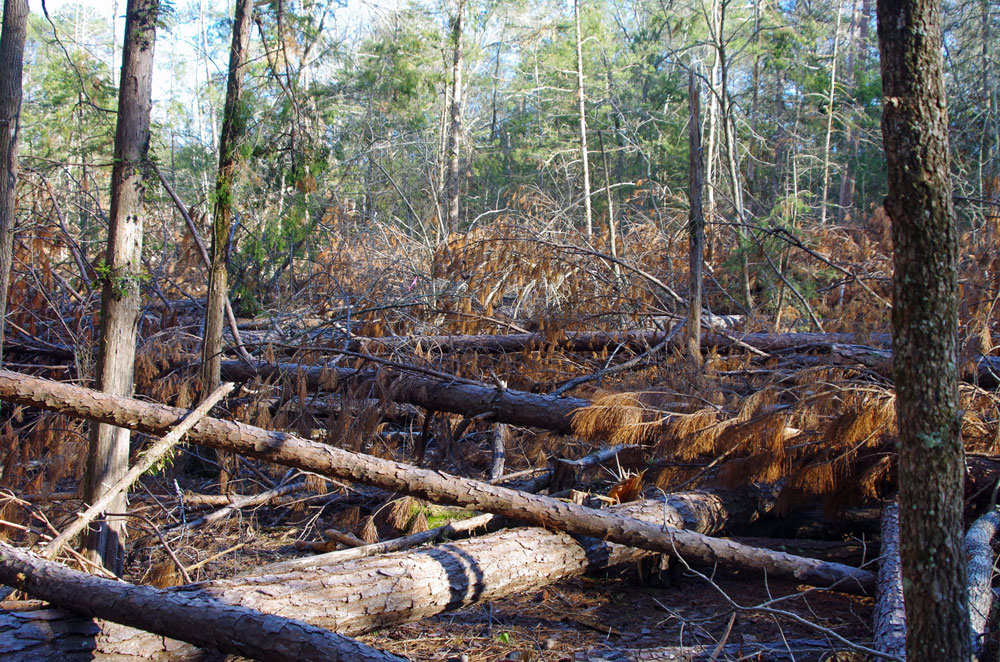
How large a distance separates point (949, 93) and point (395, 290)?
14847 millimetres

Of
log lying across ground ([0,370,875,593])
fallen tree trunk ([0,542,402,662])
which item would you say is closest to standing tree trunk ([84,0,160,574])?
log lying across ground ([0,370,875,593])

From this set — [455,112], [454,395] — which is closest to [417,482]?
[454,395]

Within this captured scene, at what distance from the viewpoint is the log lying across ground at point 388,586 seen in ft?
9.03

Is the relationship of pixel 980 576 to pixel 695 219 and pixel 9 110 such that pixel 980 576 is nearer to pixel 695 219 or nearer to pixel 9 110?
pixel 695 219

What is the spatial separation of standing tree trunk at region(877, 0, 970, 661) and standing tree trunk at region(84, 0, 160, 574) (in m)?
3.86

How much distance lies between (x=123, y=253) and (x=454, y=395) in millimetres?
2484

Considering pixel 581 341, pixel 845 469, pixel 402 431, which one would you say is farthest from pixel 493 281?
pixel 845 469

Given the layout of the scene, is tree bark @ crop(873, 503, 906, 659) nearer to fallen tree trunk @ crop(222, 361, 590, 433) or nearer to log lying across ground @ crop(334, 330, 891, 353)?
fallen tree trunk @ crop(222, 361, 590, 433)

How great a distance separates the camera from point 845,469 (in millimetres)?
3957

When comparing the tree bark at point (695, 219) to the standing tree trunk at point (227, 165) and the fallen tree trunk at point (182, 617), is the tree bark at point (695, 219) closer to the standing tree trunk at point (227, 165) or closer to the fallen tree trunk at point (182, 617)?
the standing tree trunk at point (227, 165)

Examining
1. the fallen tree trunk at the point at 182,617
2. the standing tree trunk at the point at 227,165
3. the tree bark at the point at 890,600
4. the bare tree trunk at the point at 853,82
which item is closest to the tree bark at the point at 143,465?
the fallen tree trunk at the point at 182,617

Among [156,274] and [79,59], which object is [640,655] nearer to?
[79,59]

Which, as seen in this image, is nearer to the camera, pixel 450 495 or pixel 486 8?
pixel 450 495

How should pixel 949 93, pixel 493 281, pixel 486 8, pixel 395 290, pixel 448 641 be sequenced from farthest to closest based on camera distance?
pixel 486 8 < pixel 949 93 < pixel 395 290 < pixel 493 281 < pixel 448 641
